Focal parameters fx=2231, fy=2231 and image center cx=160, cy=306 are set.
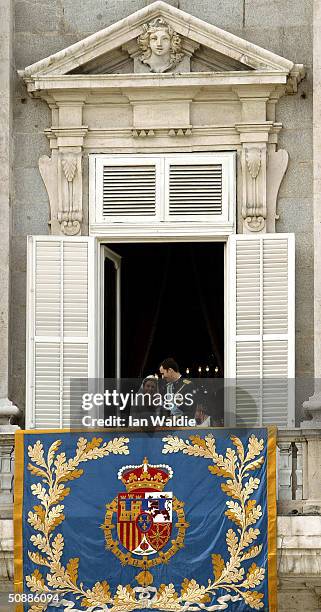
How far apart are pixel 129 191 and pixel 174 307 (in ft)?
18.9

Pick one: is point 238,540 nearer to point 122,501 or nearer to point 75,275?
point 122,501

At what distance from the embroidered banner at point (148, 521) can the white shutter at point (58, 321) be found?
0.64 metres

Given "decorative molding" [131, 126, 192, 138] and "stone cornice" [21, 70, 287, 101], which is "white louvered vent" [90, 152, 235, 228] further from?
"stone cornice" [21, 70, 287, 101]

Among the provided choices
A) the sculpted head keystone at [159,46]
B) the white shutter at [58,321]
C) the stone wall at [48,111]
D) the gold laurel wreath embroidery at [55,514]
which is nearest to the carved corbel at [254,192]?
the stone wall at [48,111]

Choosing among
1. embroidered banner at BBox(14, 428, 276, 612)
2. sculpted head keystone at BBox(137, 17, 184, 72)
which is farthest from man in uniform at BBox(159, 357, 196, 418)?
sculpted head keystone at BBox(137, 17, 184, 72)

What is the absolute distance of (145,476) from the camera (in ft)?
69.4

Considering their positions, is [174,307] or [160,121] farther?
[174,307]

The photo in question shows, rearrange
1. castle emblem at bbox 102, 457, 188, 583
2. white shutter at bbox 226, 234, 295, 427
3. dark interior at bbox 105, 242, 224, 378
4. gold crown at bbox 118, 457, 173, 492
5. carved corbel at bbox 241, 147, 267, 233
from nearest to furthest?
castle emblem at bbox 102, 457, 188, 583 < gold crown at bbox 118, 457, 173, 492 < white shutter at bbox 226, 234, 295, 427 < carved corbel at bbox 241, 147, 267, 233 < dark interior at bbox 105, 242, 224, 378

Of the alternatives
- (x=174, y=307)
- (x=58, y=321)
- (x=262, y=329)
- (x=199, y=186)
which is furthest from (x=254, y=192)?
(x=174, y=307)

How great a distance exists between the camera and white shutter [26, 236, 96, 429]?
21719 mm

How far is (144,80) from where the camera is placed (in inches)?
859

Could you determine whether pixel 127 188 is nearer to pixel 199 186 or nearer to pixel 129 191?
pixel 129 191

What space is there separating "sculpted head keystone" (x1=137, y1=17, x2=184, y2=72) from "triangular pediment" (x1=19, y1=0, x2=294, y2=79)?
0.10 ft

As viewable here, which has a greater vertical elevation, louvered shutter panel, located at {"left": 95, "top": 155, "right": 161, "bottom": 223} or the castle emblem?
louvered shutter panel, located at {"left": 95, "top": 155, "right": 161, "bottom": 223}
